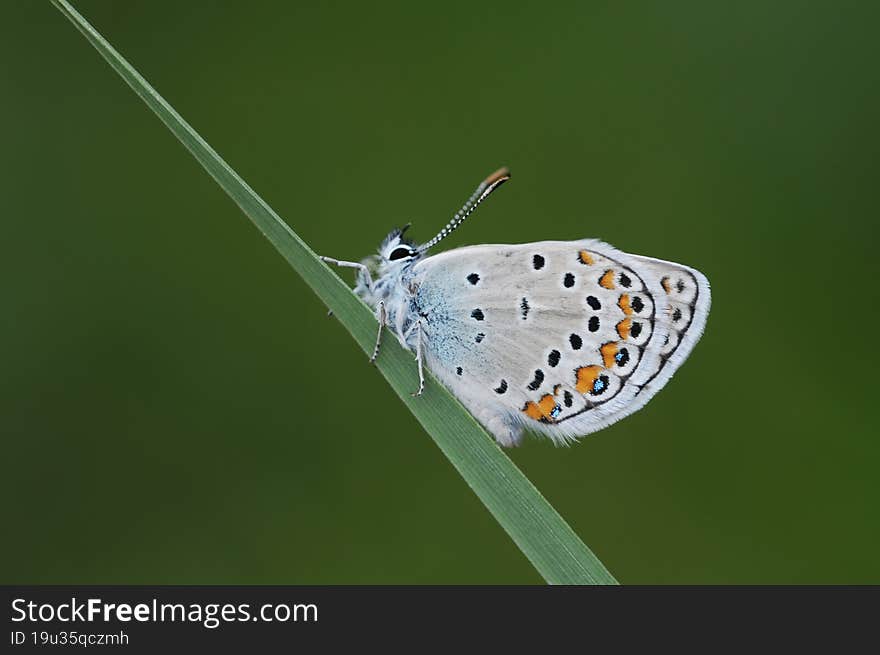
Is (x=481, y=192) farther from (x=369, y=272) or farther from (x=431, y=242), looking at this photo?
(x=369, y=272)

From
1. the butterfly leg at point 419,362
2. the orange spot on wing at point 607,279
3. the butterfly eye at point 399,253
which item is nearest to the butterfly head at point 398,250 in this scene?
the butterfly eye at point 399,253

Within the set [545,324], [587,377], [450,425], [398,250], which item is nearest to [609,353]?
[587,377]

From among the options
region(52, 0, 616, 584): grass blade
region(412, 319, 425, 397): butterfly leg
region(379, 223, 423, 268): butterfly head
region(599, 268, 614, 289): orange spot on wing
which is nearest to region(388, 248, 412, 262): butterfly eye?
region(379, 223, 423, 268): butterfly head

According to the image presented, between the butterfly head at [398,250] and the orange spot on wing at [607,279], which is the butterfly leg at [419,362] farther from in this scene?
the orange spot on wing at [607,279]

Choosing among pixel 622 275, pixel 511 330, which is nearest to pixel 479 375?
pixel 511 330

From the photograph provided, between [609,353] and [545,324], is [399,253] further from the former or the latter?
[609,353]
